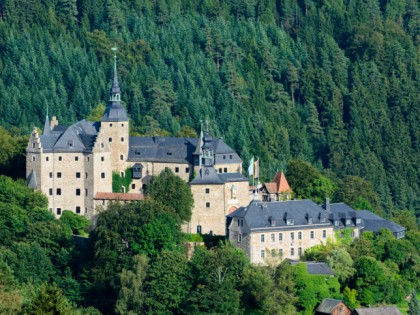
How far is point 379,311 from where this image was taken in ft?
326

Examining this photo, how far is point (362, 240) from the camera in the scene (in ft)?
349

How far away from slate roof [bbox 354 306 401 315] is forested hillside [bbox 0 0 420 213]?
36.3m

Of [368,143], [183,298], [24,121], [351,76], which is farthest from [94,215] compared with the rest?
[351,76]

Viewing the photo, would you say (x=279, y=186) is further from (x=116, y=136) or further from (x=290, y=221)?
(x=116, y=136)

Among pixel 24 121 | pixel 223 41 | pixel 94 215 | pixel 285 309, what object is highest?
pixel 223 41

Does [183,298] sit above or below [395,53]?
below

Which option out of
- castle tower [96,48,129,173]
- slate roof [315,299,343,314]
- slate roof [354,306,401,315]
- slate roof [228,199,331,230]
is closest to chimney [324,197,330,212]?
slate roof [228,199,331,230]

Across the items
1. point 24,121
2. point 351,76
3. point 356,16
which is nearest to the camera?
point 24,121

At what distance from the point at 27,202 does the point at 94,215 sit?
4919 millimetres

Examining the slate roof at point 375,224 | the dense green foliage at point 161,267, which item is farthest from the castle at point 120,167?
the slate roof at point 375,224

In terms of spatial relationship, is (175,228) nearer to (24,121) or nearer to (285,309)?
(285,309)

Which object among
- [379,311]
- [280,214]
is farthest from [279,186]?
[379,311]

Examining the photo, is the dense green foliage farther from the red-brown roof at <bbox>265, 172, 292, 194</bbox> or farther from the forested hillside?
the forested hillside

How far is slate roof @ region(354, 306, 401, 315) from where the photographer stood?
3895 inches
